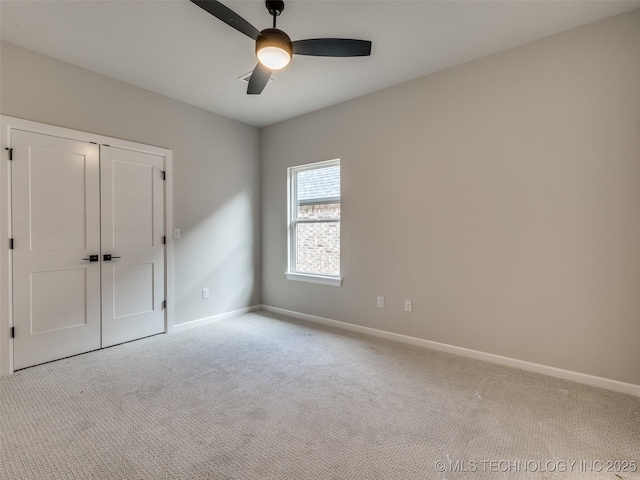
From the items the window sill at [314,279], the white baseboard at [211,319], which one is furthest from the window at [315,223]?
the white baseboard at [211,319]

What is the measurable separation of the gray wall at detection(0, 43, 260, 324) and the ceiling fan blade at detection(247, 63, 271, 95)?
1.57 m

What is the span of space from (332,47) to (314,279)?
277 cm

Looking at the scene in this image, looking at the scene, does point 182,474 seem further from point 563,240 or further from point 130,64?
point 130,64

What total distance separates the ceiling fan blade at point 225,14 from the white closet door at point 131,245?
216cm

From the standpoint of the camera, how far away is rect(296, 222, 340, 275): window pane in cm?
404

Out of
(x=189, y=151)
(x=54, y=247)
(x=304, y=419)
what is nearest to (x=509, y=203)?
(x=304, y=419)

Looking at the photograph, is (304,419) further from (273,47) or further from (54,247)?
(54,247)

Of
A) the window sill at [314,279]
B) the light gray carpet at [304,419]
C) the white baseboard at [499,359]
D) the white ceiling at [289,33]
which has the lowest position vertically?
the light gray carpet at [304,419]

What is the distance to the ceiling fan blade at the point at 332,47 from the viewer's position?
2.05 metres

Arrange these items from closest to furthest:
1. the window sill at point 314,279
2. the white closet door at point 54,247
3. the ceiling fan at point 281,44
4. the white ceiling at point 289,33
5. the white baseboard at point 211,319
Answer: the ceiling fan at point 281,44, the white ceiling at point 289,33, the white closet door at point 54,247, the white baseboard at point 211,319, the window sill at point 314,279

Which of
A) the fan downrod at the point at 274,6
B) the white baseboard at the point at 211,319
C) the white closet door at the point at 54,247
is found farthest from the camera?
the white baseboard at the point at 211,319

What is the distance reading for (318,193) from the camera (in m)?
4.20

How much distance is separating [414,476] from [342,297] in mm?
2411

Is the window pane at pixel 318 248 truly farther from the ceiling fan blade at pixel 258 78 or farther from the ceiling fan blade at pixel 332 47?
the ceiling fan blade at pixel 332 47
